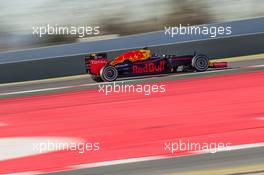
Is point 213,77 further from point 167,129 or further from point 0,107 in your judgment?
point 167,129

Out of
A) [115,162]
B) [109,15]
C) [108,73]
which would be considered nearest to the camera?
[115,162]

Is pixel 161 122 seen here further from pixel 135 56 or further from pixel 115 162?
pixel 135 56

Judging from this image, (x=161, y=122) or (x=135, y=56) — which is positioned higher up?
(x=135, y=56)

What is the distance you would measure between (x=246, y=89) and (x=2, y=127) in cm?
509

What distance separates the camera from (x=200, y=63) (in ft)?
53.5

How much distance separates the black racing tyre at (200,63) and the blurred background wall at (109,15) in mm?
10453

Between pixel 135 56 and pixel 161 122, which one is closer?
pixel 161 122

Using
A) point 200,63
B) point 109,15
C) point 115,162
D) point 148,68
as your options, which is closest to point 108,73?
point 148,68

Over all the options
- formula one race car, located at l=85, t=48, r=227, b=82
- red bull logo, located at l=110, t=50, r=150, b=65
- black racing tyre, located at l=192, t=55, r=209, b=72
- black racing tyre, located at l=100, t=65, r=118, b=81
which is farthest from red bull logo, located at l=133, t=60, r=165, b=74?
black racing tyre, located at l=192, t=55, r=209, b=72

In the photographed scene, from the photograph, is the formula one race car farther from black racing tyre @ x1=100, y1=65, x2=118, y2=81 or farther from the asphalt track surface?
the asphalt track surface

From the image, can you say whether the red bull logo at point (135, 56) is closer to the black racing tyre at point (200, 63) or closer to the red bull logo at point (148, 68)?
the red bull logo at point (148, 68)

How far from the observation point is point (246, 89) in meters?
12.5

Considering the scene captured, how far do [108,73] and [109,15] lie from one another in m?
13.0

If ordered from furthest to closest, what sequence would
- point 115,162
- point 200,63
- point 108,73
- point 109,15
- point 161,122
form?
1. point 109,15
2. point 200,63
3. point 108,73
4. point 161,122
5. point 115,162
